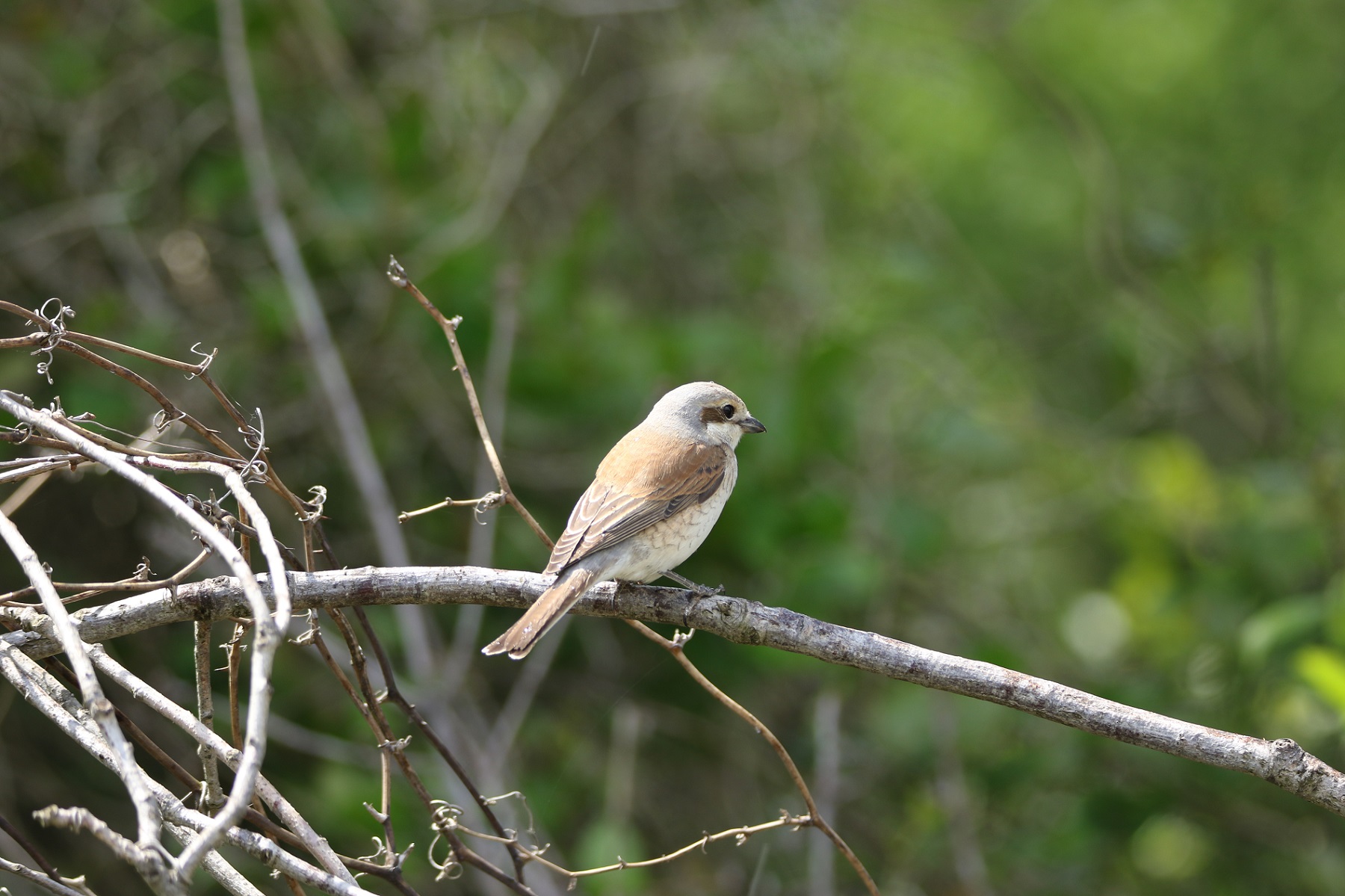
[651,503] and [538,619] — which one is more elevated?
[538,619]

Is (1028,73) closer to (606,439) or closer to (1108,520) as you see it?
(1108,520)

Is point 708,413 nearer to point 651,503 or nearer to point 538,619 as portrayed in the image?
point 651,503

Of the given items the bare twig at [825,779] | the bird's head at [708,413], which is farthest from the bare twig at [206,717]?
the bare twig at [825,779]

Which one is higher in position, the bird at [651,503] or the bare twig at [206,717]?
the bare twig at [206,717]

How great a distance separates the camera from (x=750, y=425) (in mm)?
4422

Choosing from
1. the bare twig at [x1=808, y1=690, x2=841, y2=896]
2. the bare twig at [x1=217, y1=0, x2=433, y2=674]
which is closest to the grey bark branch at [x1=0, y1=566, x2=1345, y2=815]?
the bare twig at [x1=217, y1=0, x2=433, y2=674]

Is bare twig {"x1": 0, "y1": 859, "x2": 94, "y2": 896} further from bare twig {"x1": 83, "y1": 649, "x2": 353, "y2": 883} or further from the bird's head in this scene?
the bird's head

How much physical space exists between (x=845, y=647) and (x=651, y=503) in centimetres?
136

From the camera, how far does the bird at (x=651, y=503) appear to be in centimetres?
289

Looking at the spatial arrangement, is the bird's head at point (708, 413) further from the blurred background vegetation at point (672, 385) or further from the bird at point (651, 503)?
the blurred background vegetation at point (672, 385)

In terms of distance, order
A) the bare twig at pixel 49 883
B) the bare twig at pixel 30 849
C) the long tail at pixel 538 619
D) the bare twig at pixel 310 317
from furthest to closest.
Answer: the bare twig at pixel 310 317, the long tail at pixel 538 619, the bare twig at pixel 30 849, the bare twig at pixel 49 883

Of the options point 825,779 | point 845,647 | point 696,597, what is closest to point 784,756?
point 845,647

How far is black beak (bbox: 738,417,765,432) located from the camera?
4402 mm

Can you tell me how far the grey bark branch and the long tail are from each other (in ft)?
0.45
